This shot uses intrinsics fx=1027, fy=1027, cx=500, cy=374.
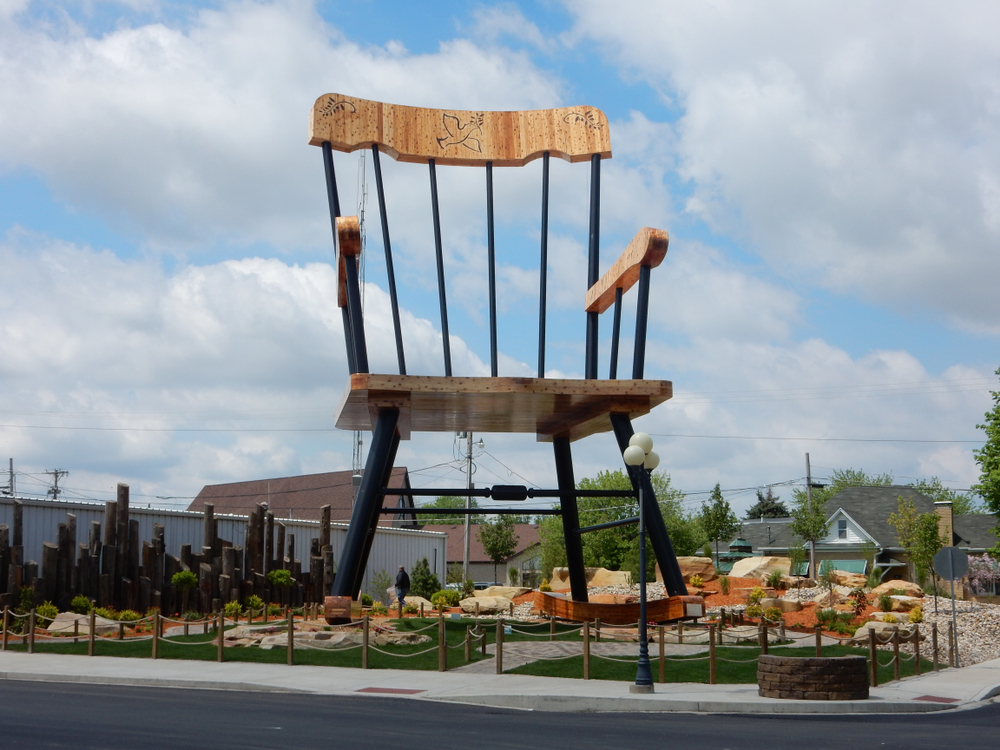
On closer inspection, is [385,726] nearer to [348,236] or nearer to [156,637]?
[348,236]

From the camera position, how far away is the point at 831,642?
16781 millimetres

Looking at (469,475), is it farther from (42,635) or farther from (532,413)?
(532,413)

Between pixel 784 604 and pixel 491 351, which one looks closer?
pixel 491 351

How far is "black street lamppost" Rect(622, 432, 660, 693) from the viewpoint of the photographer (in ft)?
37.9

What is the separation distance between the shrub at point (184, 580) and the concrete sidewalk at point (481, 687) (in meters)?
6.70

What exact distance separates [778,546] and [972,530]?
11988 millimetres

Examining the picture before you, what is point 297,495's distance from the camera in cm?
4859

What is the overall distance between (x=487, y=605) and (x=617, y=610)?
8.71 m

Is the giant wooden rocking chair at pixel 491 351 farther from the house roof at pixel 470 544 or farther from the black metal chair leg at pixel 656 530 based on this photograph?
the house roof at pixel 470 544

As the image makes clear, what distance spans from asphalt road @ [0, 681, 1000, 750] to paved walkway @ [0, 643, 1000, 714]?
0.44 m

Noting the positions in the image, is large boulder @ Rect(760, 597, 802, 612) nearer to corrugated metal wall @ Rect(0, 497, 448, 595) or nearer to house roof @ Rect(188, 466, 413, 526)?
corrugated metal wall @ Rect(0, 497, 448, 595)

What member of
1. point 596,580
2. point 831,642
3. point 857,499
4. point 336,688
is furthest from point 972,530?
point 336,688

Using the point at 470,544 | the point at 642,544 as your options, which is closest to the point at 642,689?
the point at 642,544

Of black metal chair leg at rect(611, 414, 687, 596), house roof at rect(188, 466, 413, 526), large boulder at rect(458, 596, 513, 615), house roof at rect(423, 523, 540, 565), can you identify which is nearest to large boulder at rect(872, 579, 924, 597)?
large boulder at rect(458, 596, 513, 615)
